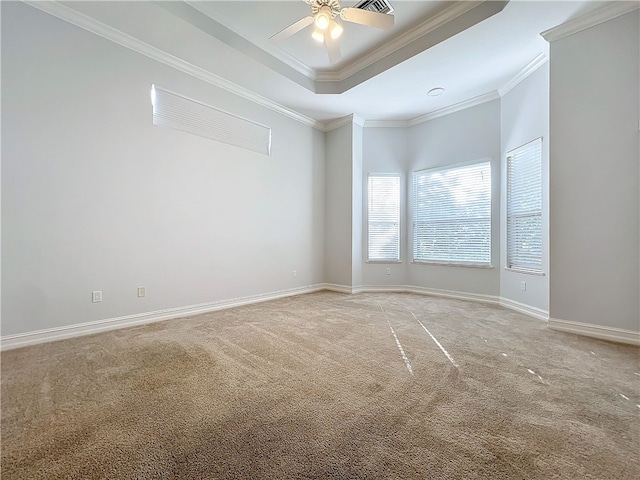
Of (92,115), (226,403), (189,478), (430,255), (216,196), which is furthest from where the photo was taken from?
(430,255)

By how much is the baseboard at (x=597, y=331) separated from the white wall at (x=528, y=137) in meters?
0.45

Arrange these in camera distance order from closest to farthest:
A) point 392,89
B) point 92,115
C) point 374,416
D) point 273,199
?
point 374,416 < point 92,115 < point 392,89 < point 273,199

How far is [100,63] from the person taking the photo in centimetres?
291

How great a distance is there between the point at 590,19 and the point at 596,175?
1576 millimetres

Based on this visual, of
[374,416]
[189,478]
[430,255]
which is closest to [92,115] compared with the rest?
[189,478]

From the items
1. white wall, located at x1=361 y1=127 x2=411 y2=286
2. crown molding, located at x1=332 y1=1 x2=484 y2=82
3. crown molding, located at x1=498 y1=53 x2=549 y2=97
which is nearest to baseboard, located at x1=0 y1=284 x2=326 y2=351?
white wall, located at x1=361 y1=127 x2=411 y2=286

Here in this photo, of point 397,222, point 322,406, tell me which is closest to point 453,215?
point 397,222

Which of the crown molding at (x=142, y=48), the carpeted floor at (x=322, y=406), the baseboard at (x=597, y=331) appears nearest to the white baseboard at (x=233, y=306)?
the baseboard at (x=597, y=331)

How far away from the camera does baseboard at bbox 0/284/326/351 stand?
8.05 feet

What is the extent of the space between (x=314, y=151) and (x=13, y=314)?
4640mm

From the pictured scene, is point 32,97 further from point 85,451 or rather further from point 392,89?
point 392,89

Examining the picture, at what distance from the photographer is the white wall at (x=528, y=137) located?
11.2ft

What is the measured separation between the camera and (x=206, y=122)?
3.78 metres

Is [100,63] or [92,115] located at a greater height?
[100,63]
